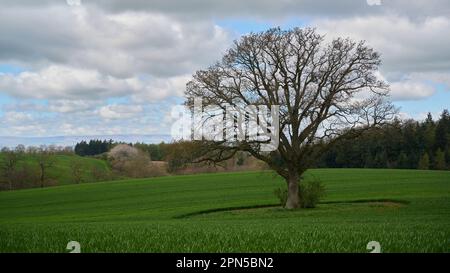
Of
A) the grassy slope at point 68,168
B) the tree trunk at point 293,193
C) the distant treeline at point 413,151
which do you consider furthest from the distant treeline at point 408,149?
the tree trunk at point 293,193

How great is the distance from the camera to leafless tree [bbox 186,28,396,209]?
113ft

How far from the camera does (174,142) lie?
32875 millimetres

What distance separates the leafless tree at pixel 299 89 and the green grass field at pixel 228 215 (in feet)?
15.4

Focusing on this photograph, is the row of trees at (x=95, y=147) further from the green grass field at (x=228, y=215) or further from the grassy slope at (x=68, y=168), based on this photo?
the grassy slope at (x=68, y=168)

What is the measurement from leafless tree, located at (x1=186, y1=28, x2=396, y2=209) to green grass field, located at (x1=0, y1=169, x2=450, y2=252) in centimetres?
468

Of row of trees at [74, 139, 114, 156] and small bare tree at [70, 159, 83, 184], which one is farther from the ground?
row of trees at [74, 139, 114, 156]

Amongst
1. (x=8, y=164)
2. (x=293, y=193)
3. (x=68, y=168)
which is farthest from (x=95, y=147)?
(x=293, y=193)

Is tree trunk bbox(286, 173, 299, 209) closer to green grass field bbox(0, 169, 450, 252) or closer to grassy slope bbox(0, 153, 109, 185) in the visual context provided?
green grass field bbox(0, 169, 450, 252)

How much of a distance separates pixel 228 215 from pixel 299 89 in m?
10.4

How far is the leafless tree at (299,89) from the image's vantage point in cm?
3444

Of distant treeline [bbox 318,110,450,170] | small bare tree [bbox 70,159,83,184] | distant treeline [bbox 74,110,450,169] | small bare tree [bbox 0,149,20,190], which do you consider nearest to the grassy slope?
small bare tree [bbox 70,159,83,184]
